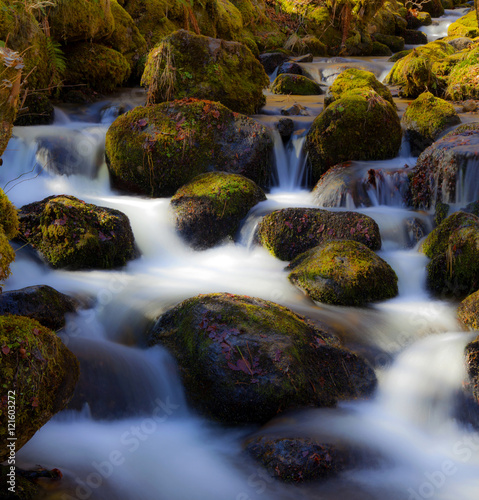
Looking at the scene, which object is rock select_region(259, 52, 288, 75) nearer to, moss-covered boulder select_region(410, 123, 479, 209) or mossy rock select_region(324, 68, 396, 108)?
mossy rock select_region(324, 68, 396, 108)

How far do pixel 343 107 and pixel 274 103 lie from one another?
3.28m

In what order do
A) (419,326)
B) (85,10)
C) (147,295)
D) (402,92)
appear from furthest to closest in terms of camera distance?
(402,92) → (85,10) → (147,295) → (419,326)

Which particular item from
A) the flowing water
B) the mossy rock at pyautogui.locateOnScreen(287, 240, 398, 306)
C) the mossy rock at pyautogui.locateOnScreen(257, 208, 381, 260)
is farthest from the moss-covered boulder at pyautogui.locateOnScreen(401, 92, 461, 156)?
the mossy rock at pyautogui.locateOnScreen(287, 240, 398, 306)

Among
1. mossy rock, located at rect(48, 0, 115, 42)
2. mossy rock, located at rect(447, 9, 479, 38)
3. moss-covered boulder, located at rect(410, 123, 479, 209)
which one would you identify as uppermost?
mossy rock, located at rect(48, 0, 115, 42)

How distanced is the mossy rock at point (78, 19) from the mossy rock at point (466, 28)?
15.0m

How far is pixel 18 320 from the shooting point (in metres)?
2.86

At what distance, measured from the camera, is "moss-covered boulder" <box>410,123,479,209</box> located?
684 cm

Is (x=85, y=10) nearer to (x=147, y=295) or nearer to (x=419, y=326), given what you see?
(x=147, y=295)

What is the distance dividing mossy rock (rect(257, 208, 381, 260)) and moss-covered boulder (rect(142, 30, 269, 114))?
13.7ft

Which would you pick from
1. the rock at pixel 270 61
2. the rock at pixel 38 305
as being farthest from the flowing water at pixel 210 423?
the rock at pixel 270 61

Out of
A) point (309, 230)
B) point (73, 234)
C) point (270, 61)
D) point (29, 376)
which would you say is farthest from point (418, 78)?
point (29, 376)

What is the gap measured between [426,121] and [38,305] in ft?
24.2

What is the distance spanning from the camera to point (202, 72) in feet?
32.1

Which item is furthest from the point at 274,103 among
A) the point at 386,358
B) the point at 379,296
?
the point at 386,358
